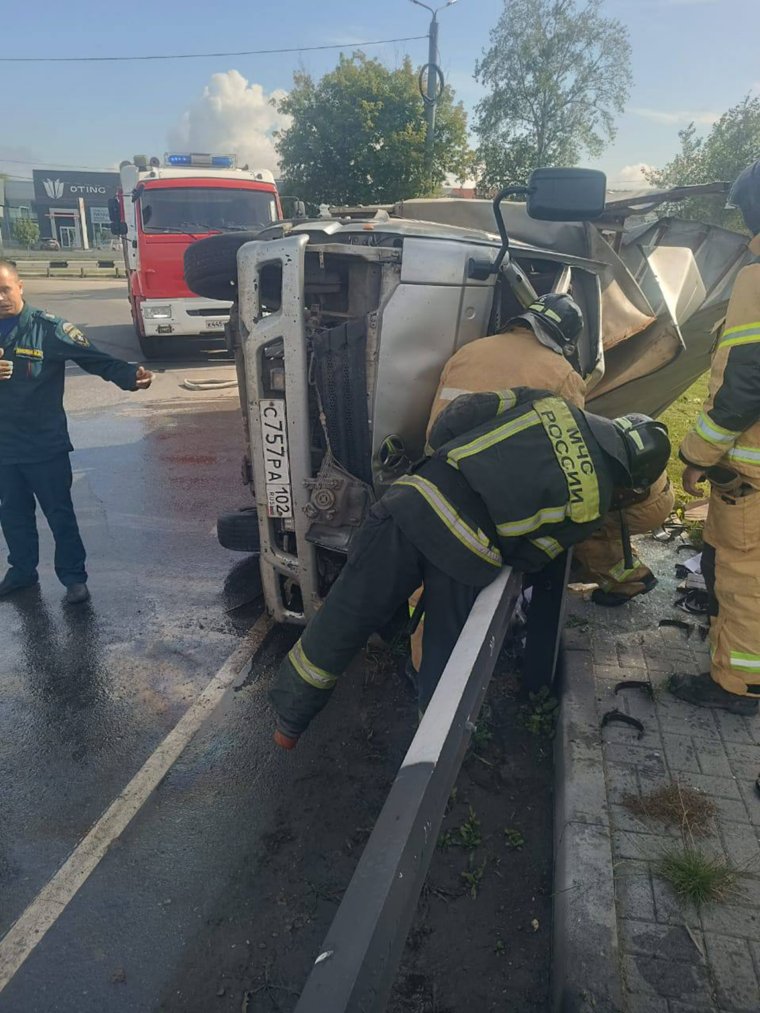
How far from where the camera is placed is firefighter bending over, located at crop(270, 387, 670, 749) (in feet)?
7.86

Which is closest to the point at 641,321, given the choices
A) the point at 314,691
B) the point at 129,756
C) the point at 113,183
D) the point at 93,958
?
the point at 314,691

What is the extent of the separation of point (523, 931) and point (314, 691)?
1.03 m

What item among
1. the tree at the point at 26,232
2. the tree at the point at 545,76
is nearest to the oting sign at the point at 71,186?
the tree at the point at 26,232

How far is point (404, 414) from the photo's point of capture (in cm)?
324

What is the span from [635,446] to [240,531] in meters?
2.34

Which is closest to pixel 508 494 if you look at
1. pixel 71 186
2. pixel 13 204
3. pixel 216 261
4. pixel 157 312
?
pixel 216 261

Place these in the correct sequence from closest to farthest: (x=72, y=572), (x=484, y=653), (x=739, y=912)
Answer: (x=484, y=653) → (x=739, y=912) → (x=72, y=572)

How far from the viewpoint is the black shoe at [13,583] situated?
4.38 metres

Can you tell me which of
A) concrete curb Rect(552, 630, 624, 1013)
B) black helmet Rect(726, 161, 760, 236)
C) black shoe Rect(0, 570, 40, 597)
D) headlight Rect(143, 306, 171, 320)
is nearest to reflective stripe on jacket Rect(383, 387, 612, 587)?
concrete curb Rect(552, 630, 624, 1013)

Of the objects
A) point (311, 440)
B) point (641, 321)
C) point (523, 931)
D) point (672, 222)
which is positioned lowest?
point (523, 931)

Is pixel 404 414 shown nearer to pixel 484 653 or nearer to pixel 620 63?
pixel 484 653

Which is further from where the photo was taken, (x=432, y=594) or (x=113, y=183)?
(x=113, y=183)

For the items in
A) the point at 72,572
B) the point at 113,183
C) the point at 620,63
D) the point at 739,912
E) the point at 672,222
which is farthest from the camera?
the point at 113,183

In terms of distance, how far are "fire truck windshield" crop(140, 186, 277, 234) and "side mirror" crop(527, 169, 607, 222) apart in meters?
9.09
